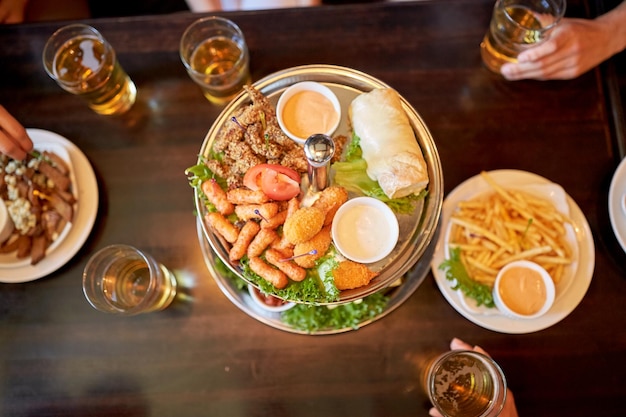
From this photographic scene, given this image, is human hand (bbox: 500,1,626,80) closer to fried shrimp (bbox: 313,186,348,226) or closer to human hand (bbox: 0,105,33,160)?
fried shrimp (bbox: 313,186,348,226)

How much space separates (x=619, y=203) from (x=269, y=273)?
66.7 inches

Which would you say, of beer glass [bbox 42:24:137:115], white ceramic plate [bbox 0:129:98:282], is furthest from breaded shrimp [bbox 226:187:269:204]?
beer glass [bbox 42:24:137:115]

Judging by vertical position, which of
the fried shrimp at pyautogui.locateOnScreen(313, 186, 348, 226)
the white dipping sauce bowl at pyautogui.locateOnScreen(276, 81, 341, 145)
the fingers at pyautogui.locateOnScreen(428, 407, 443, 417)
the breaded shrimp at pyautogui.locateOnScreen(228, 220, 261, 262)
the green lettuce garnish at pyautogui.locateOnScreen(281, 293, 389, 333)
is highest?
the white dipping sauce bowl at pyautogui.locateOnScreen(276, 81, 341, 145)

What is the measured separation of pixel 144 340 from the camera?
2.22 m

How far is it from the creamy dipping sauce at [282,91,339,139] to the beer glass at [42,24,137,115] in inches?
38.5

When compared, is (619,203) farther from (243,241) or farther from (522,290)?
(243,241)

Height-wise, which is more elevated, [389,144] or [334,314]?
[389,144]

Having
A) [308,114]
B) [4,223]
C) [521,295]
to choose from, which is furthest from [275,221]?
[4,223]

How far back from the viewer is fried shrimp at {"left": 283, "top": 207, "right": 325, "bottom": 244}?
1861mm

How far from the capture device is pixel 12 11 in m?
2.73

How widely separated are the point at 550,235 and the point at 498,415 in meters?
0.83

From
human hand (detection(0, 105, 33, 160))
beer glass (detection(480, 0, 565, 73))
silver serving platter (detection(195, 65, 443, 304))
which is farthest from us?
beer glass (detection(480, 0, 565, 73))

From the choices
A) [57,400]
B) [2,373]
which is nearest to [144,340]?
[57,400]

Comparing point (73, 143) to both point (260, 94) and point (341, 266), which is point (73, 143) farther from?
point (341, 266)
